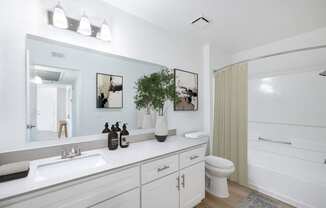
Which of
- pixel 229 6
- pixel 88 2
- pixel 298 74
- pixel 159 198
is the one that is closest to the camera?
pixel 159 198

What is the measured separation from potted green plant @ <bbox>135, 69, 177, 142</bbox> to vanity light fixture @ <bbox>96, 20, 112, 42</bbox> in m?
0.57

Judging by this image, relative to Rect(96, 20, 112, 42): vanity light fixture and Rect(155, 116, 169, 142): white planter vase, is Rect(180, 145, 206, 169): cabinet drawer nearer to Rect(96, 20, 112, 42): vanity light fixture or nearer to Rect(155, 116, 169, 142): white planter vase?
Rect(155, 116, 169, 142): white planter vase

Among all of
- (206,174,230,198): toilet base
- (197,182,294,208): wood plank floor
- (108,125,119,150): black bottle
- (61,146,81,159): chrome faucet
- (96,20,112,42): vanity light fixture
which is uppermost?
(96,20,112,42): vanity light fixture

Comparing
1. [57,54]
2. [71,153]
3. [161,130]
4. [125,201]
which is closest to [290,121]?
[161,130]

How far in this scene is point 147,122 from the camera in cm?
190

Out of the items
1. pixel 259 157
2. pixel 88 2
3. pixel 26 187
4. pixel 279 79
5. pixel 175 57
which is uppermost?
pixel 88 2

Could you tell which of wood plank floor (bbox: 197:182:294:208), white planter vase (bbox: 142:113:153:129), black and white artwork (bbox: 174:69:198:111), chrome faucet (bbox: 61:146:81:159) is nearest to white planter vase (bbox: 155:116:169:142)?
white planter vase (bbox: 142:113:153:129)

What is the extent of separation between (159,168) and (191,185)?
567 mm

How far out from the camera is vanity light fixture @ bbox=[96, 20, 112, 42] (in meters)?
1.51

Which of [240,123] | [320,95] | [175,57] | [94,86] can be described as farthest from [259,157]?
[94,86]

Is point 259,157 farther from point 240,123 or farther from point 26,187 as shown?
point 26,187

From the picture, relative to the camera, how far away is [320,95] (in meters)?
2.20

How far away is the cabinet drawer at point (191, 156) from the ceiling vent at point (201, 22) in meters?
1.55

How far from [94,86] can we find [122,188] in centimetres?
98
